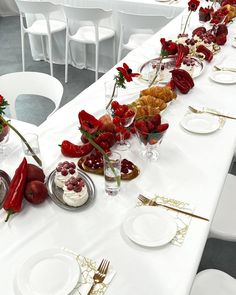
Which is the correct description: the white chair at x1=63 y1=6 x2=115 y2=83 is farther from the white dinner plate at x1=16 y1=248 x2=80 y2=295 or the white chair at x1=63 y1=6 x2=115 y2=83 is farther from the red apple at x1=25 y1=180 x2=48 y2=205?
the white dinner plate at x1=16 y1=248 x2=80 y2=295

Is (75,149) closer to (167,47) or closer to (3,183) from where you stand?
(3,183)

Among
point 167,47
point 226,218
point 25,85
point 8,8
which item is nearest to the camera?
point 226,218

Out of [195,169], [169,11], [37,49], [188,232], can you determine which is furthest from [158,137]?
[37,49]

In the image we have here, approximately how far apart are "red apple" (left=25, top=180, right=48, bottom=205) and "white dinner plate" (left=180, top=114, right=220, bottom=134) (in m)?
0.63

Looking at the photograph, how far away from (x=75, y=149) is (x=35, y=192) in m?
0.27

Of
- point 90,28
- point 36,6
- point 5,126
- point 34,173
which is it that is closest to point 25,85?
point 5,126

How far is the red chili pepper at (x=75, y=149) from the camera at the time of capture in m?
1.19

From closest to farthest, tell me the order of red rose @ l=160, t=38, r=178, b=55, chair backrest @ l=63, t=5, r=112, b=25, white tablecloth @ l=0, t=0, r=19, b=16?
red rose @ l=160, t=38, r=178, b=55
chair backrest @ l=63, t=5, r=112, b=25
white tablecloth @ l=0, t=0, r=19, b=16

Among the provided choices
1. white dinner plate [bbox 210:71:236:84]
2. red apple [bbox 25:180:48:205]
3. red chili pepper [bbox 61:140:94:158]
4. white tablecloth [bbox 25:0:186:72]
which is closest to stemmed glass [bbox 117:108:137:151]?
red chili pepper [bbox 61:140:94:158]

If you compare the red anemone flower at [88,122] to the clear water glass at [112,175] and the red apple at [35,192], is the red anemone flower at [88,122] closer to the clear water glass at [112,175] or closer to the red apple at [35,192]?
the clear water glass at [112,175]

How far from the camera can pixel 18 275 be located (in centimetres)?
80

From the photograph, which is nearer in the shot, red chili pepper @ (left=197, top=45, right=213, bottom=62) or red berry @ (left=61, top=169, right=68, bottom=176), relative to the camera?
red berry @ (left=61, top=169, right=68, bottom=176)

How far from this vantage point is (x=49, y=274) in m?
0.81

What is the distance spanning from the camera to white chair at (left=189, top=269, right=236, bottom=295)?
1077 millimetres
